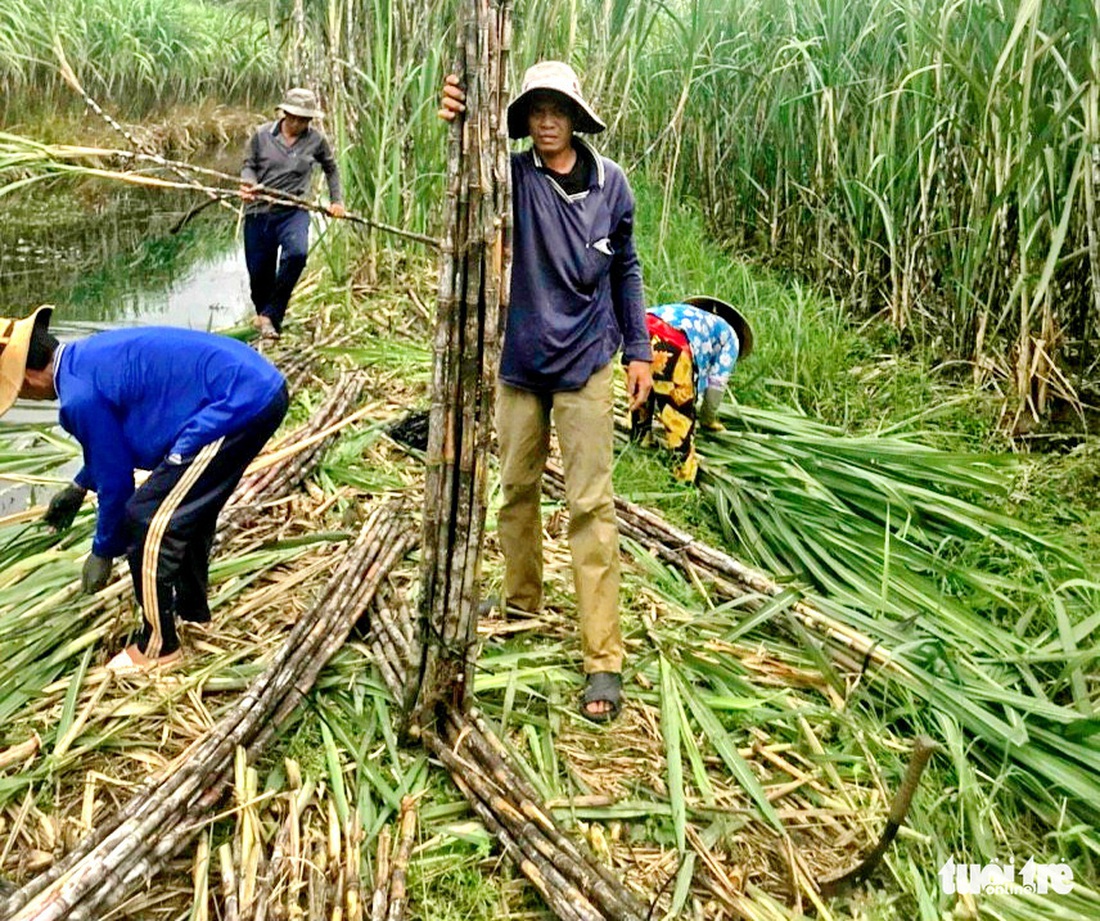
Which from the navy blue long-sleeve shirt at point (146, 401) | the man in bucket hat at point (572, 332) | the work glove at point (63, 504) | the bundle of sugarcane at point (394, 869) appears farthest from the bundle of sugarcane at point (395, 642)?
the work glove at point (63, 504)

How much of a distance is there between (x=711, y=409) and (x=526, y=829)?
7.08 feet

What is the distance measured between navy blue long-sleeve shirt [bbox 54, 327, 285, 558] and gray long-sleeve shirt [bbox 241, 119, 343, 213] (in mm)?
2814

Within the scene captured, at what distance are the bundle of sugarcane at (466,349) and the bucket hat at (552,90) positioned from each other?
0.44 m

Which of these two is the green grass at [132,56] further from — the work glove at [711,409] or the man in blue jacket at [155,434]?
the man in blue jacket at [155,434]

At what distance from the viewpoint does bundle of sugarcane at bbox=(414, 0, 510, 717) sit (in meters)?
1.70

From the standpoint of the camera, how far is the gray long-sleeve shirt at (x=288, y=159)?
16.2ft

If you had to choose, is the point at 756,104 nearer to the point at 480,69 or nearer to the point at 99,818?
the point at 480,69

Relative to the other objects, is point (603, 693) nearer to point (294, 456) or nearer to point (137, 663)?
point (137, 663)

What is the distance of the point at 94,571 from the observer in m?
2.36

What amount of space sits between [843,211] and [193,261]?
533 cm

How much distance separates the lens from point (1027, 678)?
93.4 inches

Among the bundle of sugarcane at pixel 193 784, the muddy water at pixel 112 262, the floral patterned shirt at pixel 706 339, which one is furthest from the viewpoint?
the muddy water at pixel 112 262

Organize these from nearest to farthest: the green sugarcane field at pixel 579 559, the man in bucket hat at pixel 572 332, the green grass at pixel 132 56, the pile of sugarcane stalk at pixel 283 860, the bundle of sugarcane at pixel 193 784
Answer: the bundle of sugarcane at pixel 193 784
the pile of sugarcane stalk at pixel 283 860
the green sugarcane field at pixel 579 559
the man in bucket hat at pixel 572 332
the green grass at pixel 132 56

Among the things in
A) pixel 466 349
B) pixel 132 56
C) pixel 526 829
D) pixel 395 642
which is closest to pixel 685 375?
pixel 395 642
